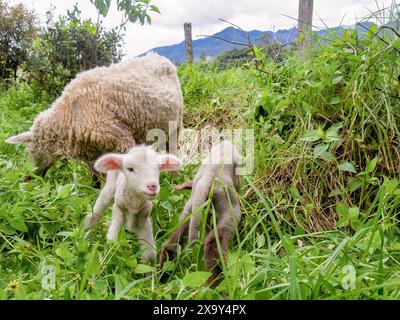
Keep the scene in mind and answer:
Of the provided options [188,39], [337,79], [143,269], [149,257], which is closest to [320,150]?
[337,79]

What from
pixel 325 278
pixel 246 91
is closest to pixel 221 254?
pixel 325 278

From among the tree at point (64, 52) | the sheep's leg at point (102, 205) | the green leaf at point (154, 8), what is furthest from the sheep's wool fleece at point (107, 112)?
the tree at point (64, 52)

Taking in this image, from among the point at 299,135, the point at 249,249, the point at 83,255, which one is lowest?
the point at 249,249

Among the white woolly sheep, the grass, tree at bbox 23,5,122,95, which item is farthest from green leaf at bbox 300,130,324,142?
tree at bbox 23,5,122,95

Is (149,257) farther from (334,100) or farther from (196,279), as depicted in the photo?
(334,100)

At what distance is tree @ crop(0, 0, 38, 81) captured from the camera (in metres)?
8.45

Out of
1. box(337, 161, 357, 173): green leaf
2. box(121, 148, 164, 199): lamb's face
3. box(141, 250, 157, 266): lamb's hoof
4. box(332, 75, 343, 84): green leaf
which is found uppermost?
box(332, 75, 343, 84): green leaf

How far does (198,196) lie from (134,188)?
29cm

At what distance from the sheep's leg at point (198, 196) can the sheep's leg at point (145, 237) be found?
0.96ft

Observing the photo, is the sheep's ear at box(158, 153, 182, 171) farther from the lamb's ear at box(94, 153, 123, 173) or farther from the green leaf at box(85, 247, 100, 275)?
the green leaf at box(85, 247, 100, 275)

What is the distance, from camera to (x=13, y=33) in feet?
29.1
